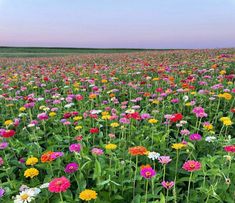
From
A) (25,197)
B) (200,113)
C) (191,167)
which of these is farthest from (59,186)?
(200,113)

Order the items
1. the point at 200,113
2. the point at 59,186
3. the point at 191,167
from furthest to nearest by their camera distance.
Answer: the point at 200,113
the point at 191,167
the point at 59,186

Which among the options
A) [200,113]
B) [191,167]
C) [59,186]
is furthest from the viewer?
[200,113]

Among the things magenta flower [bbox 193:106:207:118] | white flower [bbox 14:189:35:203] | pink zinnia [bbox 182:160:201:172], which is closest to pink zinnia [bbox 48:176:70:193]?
white flower [bbox 14:189:35:203]

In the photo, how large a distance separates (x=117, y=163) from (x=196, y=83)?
3.58 meters

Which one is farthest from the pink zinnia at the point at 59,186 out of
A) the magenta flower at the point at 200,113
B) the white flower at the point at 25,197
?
the magenta flower at the point at 200,113

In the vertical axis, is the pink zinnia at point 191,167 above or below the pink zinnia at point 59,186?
above

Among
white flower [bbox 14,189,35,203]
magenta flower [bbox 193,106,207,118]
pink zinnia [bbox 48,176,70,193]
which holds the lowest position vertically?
white flower [bbox 14,189,35,203]

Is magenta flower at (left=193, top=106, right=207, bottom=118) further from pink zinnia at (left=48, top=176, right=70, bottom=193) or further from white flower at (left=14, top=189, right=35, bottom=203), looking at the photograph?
white flower at (left=14, top=189, right=35, bottom=203)

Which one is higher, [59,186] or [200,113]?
[200,113]

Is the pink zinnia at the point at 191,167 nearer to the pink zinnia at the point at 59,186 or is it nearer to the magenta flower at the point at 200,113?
the pink zinnia at the point at 59,186

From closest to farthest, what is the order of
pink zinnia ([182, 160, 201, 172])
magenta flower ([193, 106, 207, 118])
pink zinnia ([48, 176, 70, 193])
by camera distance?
pink zinnia ([48, 176, 70, 193]), pink zinnia ([182, 160, 201, 172]), magenta flower ([193, 106, 207, 118])

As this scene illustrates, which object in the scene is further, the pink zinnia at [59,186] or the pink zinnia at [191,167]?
the pink zinnia at [191,167]

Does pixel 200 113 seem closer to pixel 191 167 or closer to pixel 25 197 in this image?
pixel 191 167

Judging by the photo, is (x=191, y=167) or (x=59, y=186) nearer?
(x=59, y=186)
